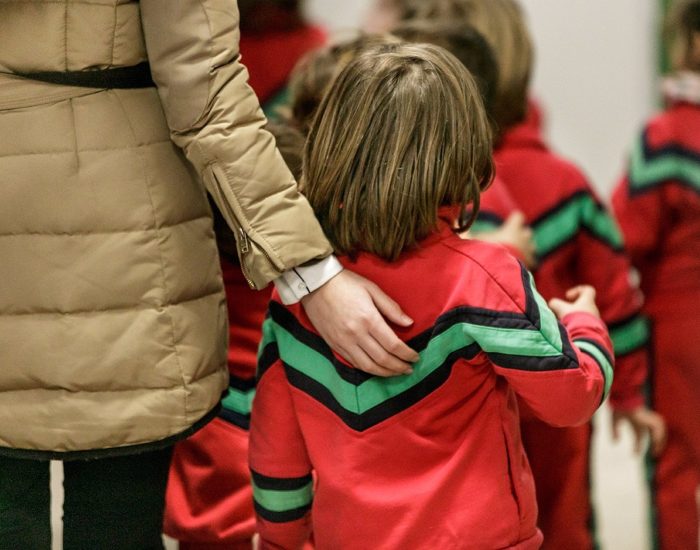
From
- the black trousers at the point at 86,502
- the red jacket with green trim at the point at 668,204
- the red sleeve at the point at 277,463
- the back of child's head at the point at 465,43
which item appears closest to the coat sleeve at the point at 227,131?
the red sleeve at the point at 277,463

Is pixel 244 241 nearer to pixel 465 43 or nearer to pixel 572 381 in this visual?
pixel 572 381

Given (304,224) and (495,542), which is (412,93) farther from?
(495,542)

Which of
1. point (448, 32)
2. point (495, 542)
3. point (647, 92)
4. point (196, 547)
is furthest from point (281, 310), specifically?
point (647, 92)

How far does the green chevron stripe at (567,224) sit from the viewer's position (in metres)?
2.22

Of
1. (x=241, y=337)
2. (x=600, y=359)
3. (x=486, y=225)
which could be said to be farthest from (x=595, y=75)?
(x=600, y=359)

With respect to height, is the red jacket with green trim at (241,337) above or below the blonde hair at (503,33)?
below

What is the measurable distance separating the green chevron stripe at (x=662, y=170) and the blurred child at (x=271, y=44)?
892mm

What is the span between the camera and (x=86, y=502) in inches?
57.9

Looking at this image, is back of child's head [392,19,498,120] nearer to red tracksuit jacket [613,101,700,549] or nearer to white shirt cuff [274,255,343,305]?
red tracksuit jacket [613,101,700,549]

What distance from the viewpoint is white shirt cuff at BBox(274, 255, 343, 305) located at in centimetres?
142

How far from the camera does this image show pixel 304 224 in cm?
140

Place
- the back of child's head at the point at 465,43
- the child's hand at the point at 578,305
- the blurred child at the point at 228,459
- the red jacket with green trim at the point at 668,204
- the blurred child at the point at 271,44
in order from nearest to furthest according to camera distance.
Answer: the child's hand at the point at 578,305, the blurred child at the point at 228,459, the back of child's head at the point at 465,43, the red jacket with green trim at the point at 668,204, the blurred child at the point at 271,44

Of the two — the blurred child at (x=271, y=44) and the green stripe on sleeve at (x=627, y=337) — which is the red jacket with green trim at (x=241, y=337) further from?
the blurred child at (x=271, y=44)

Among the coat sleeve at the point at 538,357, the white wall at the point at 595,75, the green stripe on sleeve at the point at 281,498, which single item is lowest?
the white wall at the point at 595,75
